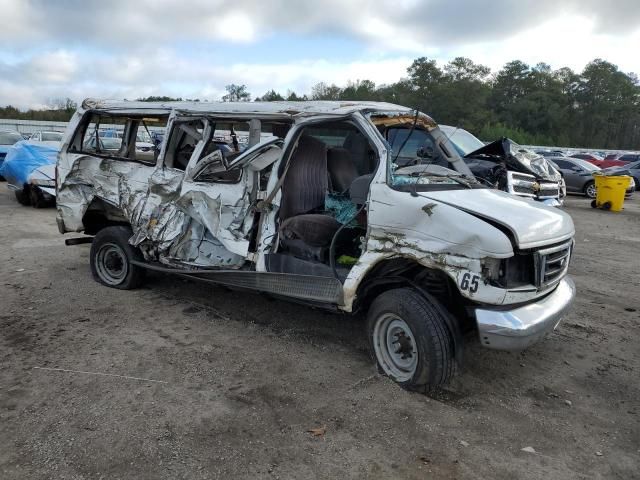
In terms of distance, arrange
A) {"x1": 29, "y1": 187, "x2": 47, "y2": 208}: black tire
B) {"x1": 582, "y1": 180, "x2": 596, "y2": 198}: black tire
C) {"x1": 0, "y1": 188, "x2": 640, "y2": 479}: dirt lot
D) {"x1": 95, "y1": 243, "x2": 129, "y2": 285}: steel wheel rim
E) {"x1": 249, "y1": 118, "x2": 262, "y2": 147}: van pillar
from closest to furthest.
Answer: {"x1": 0, "y1": 188, "x2": 640, "y2": 479}: dirt lot
{"x1": 249, "y1": 118, "x2": 262, "y2": 147}: van pillar
{"x1": 95, "y1": 243, "x2": 129, "y2": 285}: steel wheel rim
{"x1": 29, "y1": 187, "x2": 47, "y2": 208}: black tire
{"x1": 582, "y1": 180, "x2": 596, "y2": 198}: black tire

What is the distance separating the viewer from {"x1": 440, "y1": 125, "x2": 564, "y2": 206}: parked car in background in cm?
988

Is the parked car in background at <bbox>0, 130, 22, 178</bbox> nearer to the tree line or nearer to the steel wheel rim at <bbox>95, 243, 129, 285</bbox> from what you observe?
the steel wheel rim at <bbox>95, 243, 129, 285</bbox>

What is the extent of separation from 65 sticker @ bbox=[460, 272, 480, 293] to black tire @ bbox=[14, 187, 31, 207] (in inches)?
441

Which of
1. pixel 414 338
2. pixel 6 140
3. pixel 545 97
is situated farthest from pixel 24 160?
pixel 545 97

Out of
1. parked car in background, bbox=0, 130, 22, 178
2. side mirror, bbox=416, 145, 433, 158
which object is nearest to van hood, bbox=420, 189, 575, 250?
side mirror, bbox=416, 145, 433, 158

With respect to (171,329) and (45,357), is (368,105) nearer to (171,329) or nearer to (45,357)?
(171,329)

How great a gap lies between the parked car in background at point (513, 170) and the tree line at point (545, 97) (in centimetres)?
5109

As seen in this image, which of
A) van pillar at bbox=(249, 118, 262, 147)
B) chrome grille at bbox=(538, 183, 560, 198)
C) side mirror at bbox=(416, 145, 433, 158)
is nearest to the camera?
van pillar at bbox=(249, 118, 262, 147)

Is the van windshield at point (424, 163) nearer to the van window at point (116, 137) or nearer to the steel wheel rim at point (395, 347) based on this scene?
the steel wheel rim at point (395, 347)

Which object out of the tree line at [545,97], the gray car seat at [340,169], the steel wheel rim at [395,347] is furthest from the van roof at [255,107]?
the tree line at [545,97]

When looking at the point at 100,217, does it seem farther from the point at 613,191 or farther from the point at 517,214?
the point at 613,191

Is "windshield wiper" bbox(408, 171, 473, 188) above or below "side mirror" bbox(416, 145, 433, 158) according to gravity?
below

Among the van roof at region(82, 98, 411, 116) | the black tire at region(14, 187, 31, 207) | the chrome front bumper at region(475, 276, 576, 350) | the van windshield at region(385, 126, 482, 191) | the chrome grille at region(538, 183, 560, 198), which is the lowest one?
the black tire at region(14, 187, 31, 207)

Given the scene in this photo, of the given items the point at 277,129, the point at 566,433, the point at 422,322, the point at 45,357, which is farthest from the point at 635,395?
the point at 45,357
